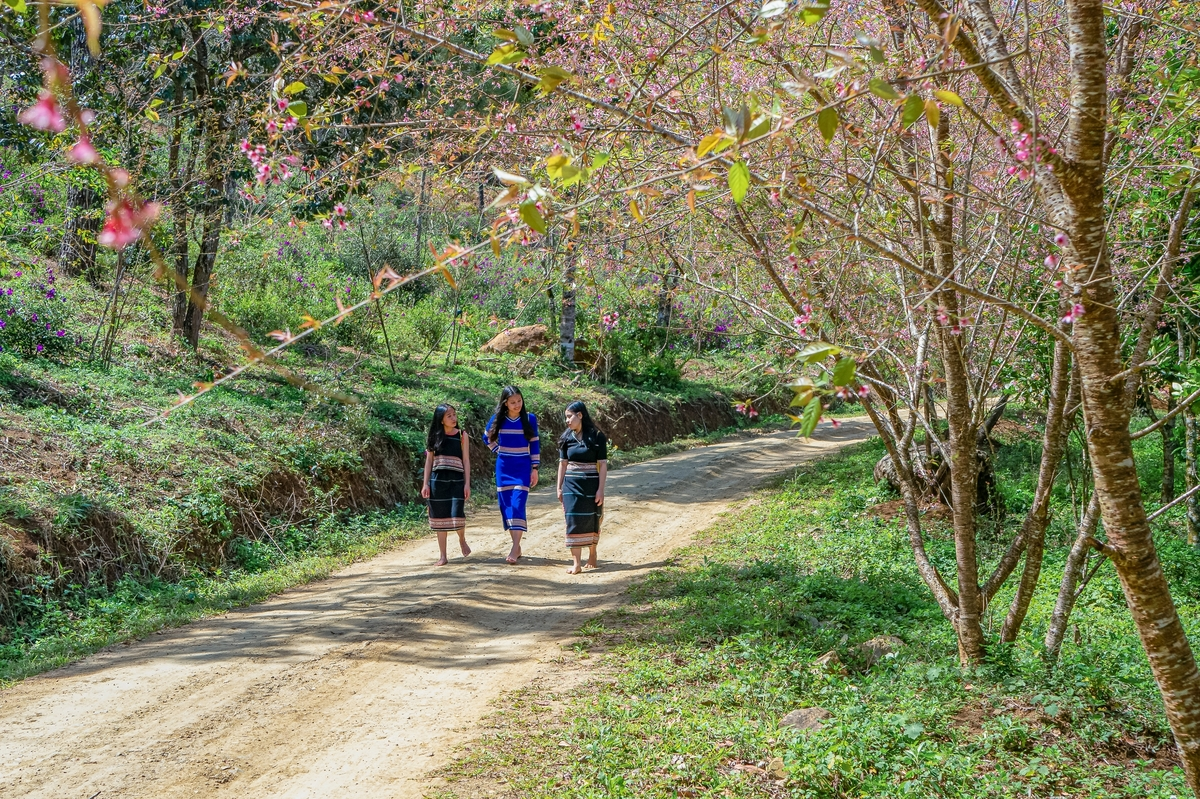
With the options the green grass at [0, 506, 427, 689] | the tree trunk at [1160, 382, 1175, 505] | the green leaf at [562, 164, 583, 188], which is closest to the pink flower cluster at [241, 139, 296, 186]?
the green leaf at [562, 164, 583, 188]

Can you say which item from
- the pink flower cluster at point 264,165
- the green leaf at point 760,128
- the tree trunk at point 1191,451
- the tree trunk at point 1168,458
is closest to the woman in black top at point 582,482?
the pink flower cluster at point 264,165

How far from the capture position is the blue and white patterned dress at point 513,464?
393 inches

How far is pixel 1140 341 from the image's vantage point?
464cm

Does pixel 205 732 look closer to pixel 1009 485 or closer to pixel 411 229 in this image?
pixel 1009 485

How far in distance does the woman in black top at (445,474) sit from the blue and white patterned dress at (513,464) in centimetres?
37

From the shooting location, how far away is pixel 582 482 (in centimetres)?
959

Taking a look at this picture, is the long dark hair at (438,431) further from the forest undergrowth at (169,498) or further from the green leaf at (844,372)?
the green leaf at (844,372)

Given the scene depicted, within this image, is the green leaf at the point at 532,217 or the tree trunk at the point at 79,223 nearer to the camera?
the green leaf at the point at 532,217

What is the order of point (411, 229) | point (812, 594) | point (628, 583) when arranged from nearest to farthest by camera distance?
point (812, 594)
point (628, 583)
point (411, 229)

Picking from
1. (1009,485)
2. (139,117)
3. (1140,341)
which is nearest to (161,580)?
(139,117)

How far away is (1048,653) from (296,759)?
453 centimetres

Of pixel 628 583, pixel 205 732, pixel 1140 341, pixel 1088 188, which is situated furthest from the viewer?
pixel 628 583

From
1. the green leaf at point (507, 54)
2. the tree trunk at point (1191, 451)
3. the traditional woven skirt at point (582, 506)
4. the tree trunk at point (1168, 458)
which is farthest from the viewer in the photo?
the tree trunk at point (1168, 458)

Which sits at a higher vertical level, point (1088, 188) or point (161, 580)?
point (1088, 188)
